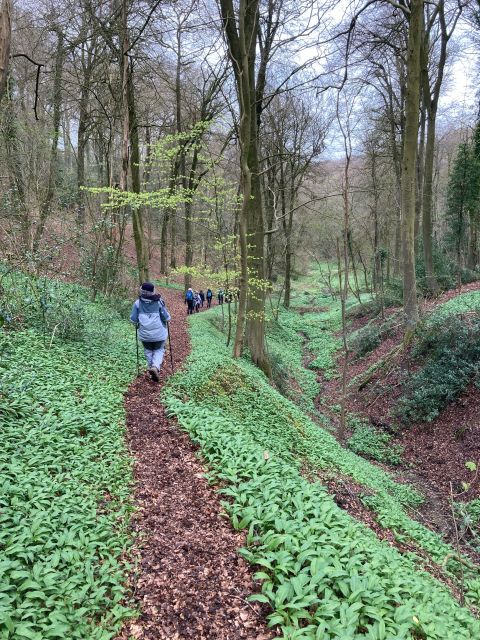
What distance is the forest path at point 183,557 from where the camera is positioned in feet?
9.89

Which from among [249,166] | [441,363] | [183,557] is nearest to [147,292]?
[183,557]

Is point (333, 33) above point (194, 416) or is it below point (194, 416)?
above

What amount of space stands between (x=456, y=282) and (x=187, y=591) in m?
20.5

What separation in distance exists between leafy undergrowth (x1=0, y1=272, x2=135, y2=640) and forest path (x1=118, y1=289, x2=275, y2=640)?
190mm

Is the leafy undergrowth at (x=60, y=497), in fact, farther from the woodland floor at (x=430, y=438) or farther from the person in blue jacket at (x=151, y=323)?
the woodland floor at (x=430, y=438)

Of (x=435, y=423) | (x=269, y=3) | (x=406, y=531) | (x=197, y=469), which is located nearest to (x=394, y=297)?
(x=435, y=423)

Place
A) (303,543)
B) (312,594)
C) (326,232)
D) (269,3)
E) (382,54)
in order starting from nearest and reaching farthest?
(312,594) → (303,543) → (269,3) → (382,54) → (326,232)

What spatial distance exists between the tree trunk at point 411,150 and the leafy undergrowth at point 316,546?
22.9 feet

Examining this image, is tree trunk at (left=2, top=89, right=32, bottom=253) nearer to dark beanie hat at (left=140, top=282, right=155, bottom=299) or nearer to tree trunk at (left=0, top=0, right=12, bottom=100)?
dark beanie hat at (left=140, top=282, right=155, bottom=299)

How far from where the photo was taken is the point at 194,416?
6438 millimetres

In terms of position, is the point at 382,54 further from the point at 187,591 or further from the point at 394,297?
the point at 187,591

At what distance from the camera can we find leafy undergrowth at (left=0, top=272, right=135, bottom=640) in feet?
9.39

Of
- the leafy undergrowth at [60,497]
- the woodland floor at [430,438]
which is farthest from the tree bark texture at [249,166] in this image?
the leafy undergrowth at [60,497]

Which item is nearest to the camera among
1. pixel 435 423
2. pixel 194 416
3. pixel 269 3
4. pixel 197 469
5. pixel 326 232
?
pixel 197 469
